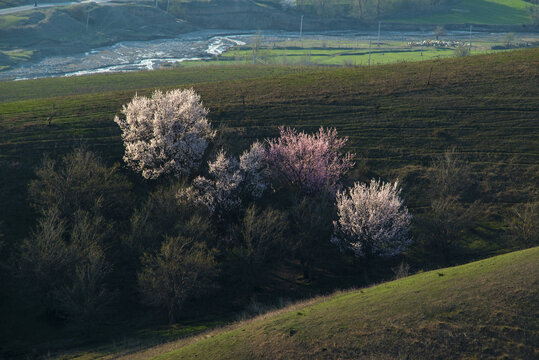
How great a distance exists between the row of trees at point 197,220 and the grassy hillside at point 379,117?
145 inches

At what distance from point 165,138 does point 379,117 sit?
1261 inches

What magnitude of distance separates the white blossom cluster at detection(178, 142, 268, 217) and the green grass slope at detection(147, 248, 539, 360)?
18.8m

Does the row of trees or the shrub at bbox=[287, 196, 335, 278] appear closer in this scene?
the row of trees

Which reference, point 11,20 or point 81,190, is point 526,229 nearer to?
point 81,190

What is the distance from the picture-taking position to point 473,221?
5159cm

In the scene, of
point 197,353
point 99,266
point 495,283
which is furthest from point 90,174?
point 495,283

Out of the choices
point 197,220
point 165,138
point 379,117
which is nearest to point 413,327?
point 197,220

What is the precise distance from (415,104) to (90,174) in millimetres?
47879

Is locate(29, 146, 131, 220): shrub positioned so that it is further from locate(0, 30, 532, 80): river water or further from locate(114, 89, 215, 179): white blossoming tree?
locate(0, 30, 532, 80): river water

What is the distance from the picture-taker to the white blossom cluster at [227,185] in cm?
4950

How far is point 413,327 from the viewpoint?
27734 mm

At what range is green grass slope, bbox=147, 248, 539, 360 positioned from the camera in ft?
86.0

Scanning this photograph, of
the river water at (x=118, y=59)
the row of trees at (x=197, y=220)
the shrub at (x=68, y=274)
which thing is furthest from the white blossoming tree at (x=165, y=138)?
the river water at (x=118, y=59)

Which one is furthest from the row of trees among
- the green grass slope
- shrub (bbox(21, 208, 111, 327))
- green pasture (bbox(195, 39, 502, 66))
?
green pasture (bbox(195, 39, 502, 66))
